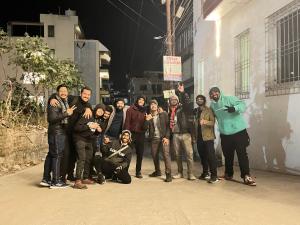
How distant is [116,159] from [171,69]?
6.63m

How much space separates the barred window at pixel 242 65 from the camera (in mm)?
10727

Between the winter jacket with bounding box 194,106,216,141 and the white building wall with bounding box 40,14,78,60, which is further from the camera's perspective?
the white building wall with bounding box 40,14,78,60

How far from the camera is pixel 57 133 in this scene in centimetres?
714

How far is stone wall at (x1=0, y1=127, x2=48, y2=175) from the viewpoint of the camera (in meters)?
9.78

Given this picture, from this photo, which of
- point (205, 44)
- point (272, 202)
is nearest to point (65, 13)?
point (205, 44)

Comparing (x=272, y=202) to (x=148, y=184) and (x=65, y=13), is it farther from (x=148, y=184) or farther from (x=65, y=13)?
(x=65, y=13)

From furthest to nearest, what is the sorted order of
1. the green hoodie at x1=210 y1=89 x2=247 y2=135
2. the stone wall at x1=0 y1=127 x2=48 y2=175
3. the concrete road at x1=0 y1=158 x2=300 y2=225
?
the stone wall at x1=0 y1=127 x2=48 y2=175
the green hoodie at x1=210 y1=89 x2=247 y2=135
the concrete road at x1=0 y1=158 x2=300 y2=225

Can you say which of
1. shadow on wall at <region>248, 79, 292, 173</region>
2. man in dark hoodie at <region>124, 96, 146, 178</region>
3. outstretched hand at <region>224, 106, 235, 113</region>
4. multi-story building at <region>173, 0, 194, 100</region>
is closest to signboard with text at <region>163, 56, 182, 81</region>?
shadow on wall at <region>248, 79, 292, 173</region>

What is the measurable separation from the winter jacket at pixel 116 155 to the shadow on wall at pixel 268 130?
3236mm

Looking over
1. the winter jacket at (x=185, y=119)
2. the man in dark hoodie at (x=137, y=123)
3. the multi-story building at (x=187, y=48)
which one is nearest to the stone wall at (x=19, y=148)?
the man in dark hoodie at (x=137, y=123)

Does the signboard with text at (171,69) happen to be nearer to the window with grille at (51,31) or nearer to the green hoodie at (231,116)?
the green hoodie at (231,116)

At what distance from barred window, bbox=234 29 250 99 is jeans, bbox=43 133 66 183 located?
17.4ft

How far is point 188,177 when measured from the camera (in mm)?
8484

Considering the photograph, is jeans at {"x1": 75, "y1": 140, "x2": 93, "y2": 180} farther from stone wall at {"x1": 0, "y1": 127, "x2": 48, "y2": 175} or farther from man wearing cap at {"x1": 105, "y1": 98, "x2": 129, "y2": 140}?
stone wall at {"x1": 0, "y1": 127, "x2": 48, "y2": 175}
